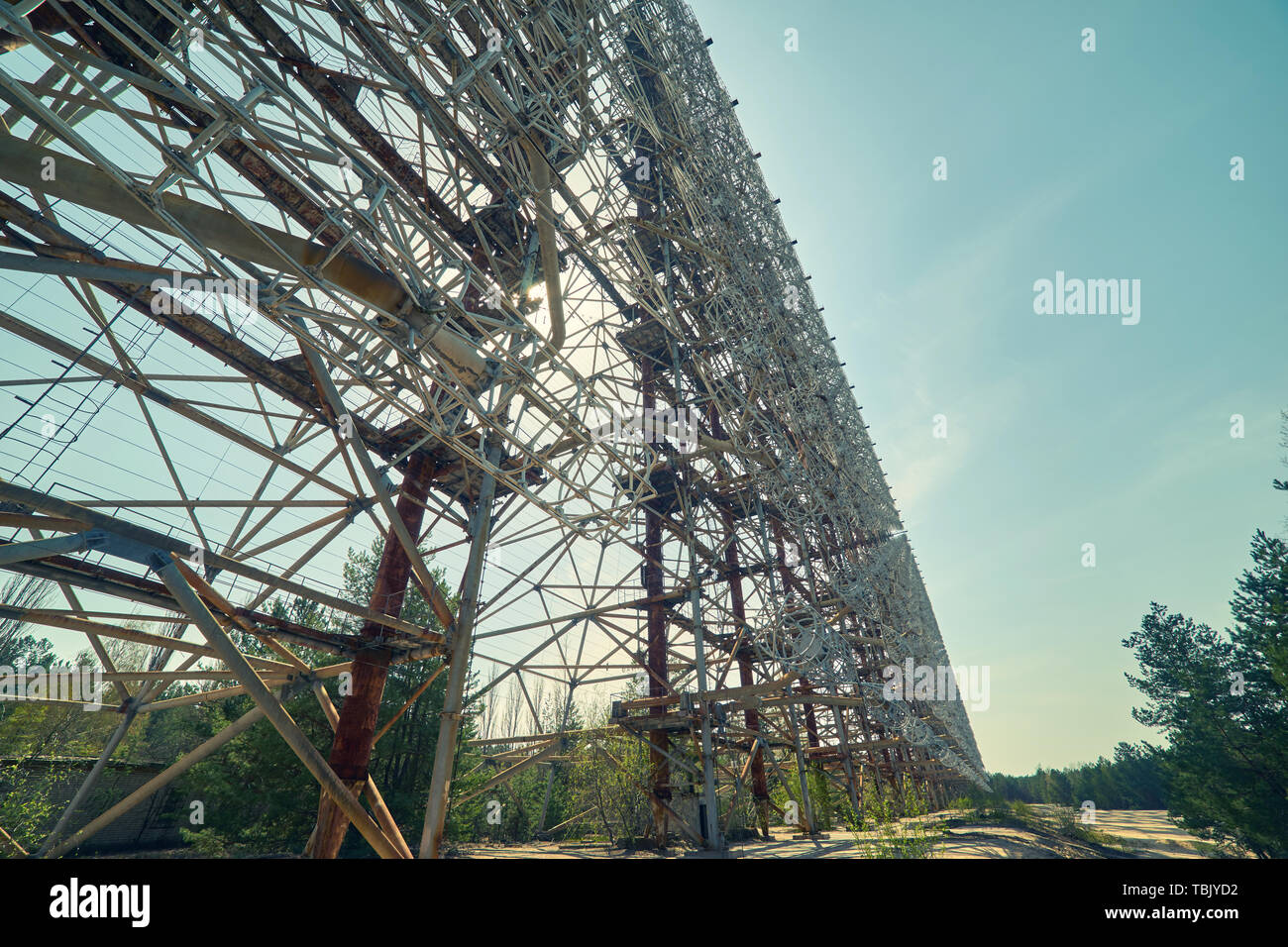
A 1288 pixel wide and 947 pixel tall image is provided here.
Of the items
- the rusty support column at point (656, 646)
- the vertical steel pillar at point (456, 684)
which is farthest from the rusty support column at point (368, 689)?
the rusty support column at point (656, 646)

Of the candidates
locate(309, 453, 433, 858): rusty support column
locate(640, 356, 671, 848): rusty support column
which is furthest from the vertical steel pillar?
locate(640, 356, 671, 848): rusty support column

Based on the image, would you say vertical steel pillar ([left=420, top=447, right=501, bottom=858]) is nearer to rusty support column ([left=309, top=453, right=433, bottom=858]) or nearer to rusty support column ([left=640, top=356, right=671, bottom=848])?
rusty support column ([left=309, top=453, right=433, bottom=858])

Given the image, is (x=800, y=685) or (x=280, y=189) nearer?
(x=280, y=189)

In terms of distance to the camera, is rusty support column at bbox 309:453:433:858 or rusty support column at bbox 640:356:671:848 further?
rusty support column at bbox 640:356:671:848

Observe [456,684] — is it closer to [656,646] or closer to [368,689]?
[368,689]

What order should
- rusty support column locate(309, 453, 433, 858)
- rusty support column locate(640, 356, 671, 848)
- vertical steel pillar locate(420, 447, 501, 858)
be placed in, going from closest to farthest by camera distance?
vertical steel pillar locate(420, 447, 501, 858) < rusty support column locate(309, 453, 433, 858) < rusty support column locate(640, 356, 671, 848)

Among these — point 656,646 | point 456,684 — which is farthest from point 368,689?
point 656,646

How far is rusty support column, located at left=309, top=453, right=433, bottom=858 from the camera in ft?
28.1

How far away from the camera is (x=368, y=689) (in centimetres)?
966
